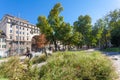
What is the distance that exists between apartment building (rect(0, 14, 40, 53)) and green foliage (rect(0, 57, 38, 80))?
1503 inches

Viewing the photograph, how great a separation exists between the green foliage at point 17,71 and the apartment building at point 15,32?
38.2 metres

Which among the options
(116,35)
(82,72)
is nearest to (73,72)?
(82,72)

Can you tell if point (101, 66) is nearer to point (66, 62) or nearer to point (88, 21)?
point (66, 62)

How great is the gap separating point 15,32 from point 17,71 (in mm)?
46398

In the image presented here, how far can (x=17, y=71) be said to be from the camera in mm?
6578

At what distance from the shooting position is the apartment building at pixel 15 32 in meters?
48.4

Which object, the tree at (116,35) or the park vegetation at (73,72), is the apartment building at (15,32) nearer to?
the tree at (116,35)

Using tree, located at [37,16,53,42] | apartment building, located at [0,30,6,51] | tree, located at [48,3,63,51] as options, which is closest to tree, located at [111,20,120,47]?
tree, located at [48,3,63,51]

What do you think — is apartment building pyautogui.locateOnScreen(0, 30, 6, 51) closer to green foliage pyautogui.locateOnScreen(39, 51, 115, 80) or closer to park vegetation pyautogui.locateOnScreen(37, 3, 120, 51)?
park vegetation pyautogui.locateOnScreen(37, 3, 120, 51)

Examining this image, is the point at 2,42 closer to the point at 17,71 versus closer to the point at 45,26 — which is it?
the point at 45,26

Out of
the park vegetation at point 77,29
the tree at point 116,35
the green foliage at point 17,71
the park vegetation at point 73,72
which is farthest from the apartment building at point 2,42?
the park vegetation at point 73,72

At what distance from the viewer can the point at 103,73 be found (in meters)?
5.94

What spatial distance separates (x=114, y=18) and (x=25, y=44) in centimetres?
2984

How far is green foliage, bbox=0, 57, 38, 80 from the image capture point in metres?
5.91
